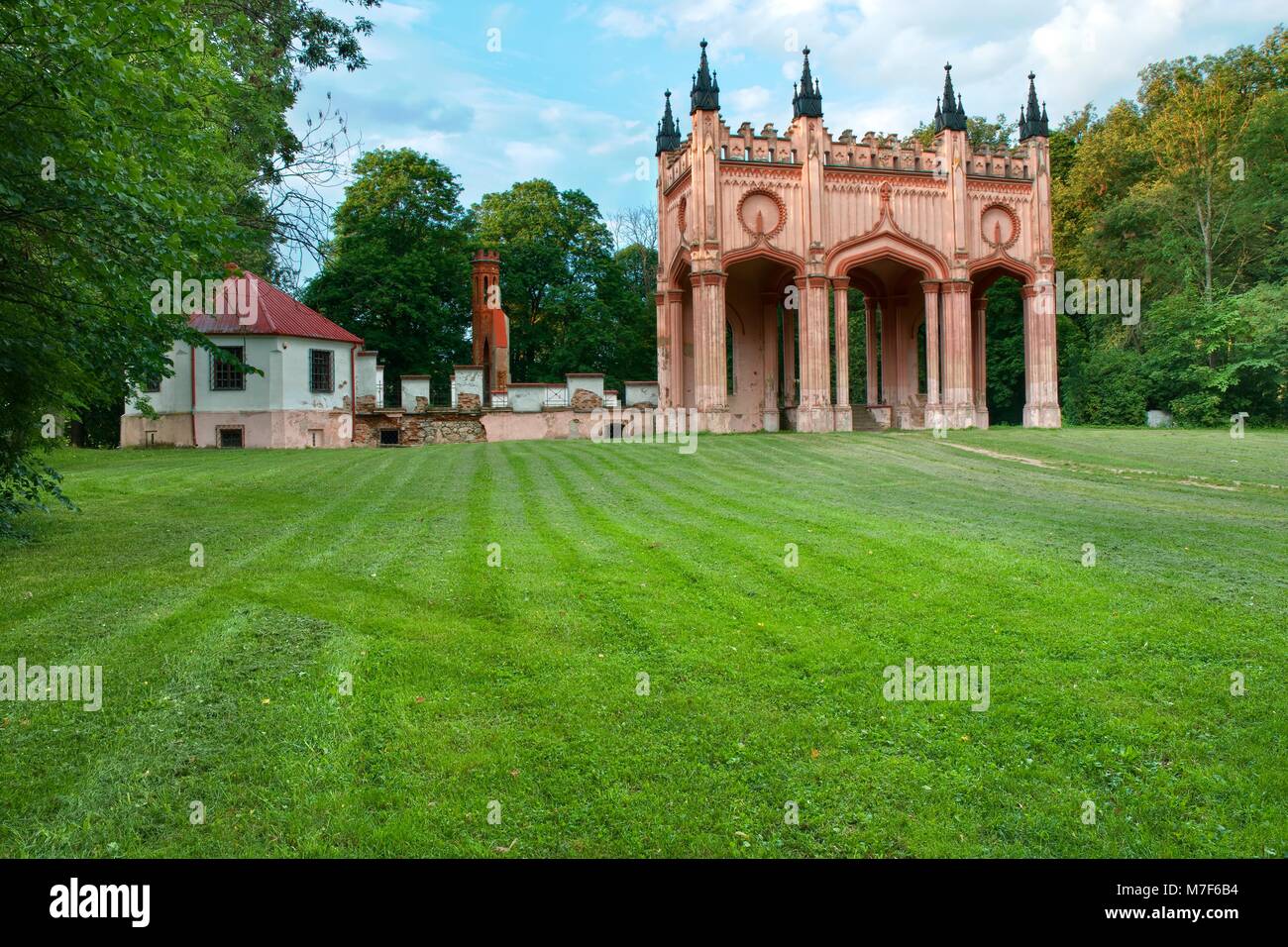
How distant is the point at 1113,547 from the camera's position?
31.1 ft

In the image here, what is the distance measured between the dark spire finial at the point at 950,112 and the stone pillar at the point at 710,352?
11.1 m

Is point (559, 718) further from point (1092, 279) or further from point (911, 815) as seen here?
point (1092, 279)

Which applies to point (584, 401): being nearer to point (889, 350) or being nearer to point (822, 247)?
point (822, 247)

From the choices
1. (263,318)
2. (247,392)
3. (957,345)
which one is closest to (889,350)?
(957,345)

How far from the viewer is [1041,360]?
1326 inches

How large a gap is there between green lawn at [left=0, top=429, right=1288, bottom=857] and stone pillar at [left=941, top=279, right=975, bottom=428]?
2132cm

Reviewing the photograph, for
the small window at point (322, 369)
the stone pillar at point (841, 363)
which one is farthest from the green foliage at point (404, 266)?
the stone pillar at point (841, 363)

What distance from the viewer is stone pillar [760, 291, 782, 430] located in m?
36.5

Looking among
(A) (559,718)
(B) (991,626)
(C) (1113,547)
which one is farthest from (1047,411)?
(A) (559,718)

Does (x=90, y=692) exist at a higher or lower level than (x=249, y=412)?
lower

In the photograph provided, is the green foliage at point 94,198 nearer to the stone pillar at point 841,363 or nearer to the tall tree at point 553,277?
the stone pillar at point 841,363

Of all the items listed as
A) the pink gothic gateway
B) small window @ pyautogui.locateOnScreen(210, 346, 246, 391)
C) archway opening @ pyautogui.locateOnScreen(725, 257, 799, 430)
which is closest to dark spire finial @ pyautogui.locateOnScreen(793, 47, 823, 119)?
the pink gothic gateway
